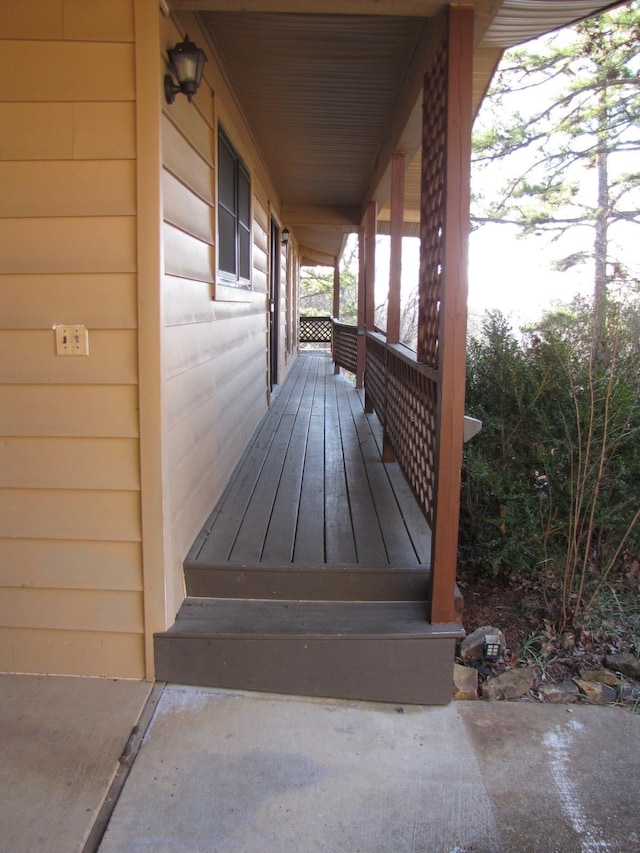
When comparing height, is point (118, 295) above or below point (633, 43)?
below

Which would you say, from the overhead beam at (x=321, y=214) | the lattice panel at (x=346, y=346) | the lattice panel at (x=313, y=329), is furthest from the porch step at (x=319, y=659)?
the lattice panel at (x=313, y=329)

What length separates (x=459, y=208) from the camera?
8.04 ft

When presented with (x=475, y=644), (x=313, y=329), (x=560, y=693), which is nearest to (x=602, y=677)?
(x=560, y=693)

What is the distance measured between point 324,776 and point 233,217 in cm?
335

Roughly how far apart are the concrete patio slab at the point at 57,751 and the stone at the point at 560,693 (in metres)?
1.53

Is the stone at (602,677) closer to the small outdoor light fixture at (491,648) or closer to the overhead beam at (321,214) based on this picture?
the small outdoor light fixture at (491,648)

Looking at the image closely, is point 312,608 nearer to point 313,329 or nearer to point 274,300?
point 274,300

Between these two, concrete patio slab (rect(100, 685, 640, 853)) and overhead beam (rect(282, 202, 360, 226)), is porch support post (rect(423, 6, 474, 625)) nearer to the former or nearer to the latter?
concrete patio slab (rect(100, 685, 640, 853))

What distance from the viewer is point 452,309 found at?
2.48 meters

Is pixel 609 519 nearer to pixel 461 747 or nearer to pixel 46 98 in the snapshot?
pixel 461 747

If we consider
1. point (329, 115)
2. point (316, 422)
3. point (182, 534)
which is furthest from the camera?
point (316, 422)

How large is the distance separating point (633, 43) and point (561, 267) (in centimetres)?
382

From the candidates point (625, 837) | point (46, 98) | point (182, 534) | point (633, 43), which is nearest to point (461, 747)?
point (625, 837)

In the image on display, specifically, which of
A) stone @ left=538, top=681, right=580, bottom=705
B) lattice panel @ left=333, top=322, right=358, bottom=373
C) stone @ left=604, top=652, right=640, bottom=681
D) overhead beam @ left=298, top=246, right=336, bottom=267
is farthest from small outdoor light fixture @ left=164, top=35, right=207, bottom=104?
overhead beam @ left=298, top=246, right=336, bottom=267
